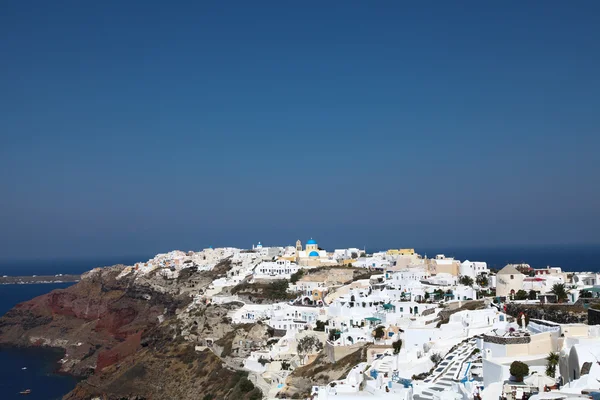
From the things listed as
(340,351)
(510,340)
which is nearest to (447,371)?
(510,340)

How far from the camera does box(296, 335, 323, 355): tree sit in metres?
37.2

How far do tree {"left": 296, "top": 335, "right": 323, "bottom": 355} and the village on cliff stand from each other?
0.08 meters

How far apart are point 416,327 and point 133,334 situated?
51.9 meters

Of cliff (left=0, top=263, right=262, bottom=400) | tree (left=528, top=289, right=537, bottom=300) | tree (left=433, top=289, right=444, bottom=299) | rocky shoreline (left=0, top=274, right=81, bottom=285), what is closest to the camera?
tree (left=528, top=289, right=537, bottom=300)

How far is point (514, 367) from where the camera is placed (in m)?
16.0

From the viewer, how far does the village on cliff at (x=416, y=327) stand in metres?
17.2

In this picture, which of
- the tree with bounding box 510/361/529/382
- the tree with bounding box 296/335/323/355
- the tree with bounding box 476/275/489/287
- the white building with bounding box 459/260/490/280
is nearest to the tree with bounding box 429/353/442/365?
the tree with bounding box 510/361/529/382

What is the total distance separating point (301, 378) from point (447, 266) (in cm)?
2430

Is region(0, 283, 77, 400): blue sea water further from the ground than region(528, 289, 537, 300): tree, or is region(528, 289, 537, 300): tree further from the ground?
region(528, 289, 537, 300): tree

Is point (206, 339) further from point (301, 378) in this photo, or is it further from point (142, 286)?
point (142, 286)

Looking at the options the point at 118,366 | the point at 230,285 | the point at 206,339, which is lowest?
the point at 118,366

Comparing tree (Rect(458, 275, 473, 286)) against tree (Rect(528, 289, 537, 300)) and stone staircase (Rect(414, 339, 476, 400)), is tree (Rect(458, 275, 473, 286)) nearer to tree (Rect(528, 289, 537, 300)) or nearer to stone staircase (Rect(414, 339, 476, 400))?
tree (Rect(528, 289, 537, 300))

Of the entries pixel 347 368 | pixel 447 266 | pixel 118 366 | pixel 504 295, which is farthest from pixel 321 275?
pixel 347 368

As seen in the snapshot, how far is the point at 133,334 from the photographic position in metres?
71.2
